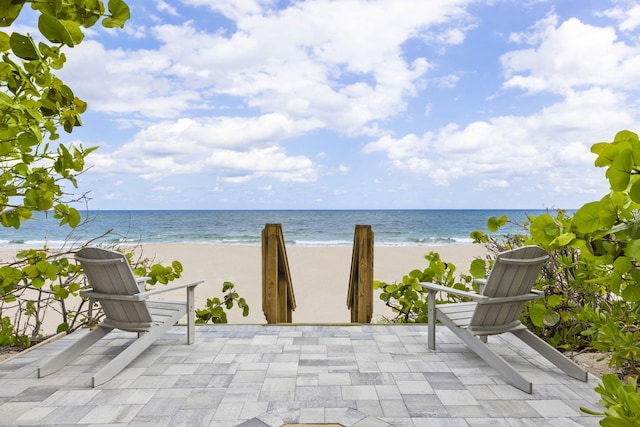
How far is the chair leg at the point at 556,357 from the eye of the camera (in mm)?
2926

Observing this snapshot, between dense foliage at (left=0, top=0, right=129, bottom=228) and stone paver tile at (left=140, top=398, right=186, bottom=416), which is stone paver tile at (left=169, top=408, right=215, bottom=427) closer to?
stone paver tile at (left=140, top=398, right=186, bottom=416)

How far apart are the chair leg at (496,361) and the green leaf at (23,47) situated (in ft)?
9.95

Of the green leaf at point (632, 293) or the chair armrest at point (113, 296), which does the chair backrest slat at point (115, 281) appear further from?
the green leaf at point (632, 293)

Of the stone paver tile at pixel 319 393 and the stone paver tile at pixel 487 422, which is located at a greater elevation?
the stone paver tile at pixel 319 393

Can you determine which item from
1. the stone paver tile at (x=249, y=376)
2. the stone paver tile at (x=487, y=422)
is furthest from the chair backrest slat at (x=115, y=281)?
the stone paver tile at (x=487, y=422)

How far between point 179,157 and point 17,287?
28457mm

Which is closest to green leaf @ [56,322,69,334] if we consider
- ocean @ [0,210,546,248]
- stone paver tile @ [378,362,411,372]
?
stone paver tile @ [378,362,411,372]

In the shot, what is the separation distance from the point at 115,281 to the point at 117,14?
2719 millimetres

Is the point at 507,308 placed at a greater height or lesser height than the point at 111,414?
greater

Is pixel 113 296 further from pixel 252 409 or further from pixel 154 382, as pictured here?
pixel 252 409

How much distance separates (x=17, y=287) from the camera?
3.30 meters

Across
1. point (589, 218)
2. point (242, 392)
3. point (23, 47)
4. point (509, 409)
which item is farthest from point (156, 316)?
point (589, 218)

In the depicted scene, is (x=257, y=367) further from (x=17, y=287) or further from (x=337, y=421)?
(x=17, y=287)

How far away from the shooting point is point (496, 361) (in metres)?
2.92
